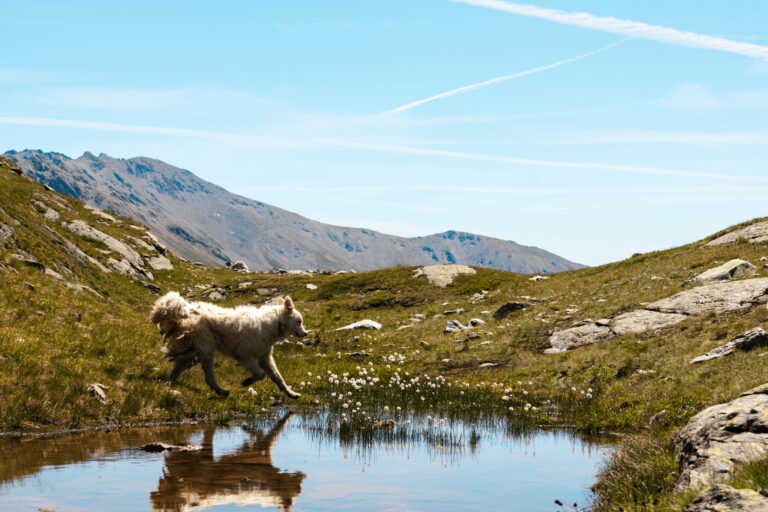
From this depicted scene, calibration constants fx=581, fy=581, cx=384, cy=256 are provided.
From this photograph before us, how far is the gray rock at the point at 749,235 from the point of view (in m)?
36.2

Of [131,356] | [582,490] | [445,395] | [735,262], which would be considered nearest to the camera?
[582,490]

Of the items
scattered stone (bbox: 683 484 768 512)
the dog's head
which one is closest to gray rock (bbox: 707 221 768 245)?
the dog's head

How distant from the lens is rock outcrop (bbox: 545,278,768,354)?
22.8 m

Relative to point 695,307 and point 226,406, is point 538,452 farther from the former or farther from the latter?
point 695,307

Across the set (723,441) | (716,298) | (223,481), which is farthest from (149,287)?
(723,441)

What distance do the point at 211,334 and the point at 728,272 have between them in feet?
79.2

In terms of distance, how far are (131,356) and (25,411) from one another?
4.54 meters

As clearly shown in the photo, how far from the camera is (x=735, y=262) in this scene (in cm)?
2855

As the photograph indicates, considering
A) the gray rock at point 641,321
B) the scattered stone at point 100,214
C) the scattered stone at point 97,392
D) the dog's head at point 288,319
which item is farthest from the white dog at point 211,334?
the scattered stone at point 100,214

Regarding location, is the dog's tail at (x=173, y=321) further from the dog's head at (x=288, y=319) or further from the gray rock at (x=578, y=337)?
the gray rock at (x=578, y=337)

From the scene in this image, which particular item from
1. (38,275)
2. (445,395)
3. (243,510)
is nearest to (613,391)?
(445,395)

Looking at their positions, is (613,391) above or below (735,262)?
below

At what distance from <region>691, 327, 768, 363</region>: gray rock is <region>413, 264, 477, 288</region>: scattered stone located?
3489 cm

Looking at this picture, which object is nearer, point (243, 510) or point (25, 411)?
point (243, 510)
